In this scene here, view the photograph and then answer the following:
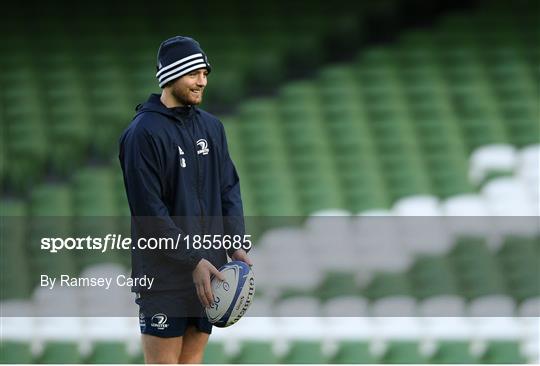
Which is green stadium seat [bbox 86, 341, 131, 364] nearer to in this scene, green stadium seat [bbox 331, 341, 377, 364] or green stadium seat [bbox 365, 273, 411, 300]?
green stadium seat [bbox 331, 341, 377, 364]

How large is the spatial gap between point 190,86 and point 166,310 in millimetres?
556

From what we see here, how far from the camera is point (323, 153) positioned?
648 centimetres

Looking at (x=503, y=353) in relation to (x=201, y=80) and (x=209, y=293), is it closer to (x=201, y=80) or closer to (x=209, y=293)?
(x=209, y=293)

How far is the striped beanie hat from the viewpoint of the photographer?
2.57m

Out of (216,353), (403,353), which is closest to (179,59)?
(216,353)

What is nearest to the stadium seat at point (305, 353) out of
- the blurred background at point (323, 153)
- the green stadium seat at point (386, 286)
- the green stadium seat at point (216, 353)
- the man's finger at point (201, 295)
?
the blurred background at point (323, 153)

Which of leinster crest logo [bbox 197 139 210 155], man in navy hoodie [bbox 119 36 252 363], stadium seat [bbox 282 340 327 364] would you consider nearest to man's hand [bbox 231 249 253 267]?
man in navy hoodie [bbox 119 36 252 363]

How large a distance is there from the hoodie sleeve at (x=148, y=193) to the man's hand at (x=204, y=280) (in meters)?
0.02

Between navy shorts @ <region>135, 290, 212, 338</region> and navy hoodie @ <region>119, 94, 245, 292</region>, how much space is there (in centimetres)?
2

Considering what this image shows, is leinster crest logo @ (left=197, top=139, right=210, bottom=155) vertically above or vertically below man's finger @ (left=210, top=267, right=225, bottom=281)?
above

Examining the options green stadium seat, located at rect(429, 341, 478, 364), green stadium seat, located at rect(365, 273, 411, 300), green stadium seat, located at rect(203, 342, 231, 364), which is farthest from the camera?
green stadium seat, located at rect(365, 273, 411, 300)

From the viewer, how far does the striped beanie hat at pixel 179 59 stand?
2.57 metres

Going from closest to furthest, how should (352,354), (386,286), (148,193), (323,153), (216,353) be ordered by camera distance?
(148,193)
(216,353)
(352,354)
(386,286)
(323,153)

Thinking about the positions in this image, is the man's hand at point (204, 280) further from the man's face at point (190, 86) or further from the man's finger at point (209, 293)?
the man's face at point (190, 86)
